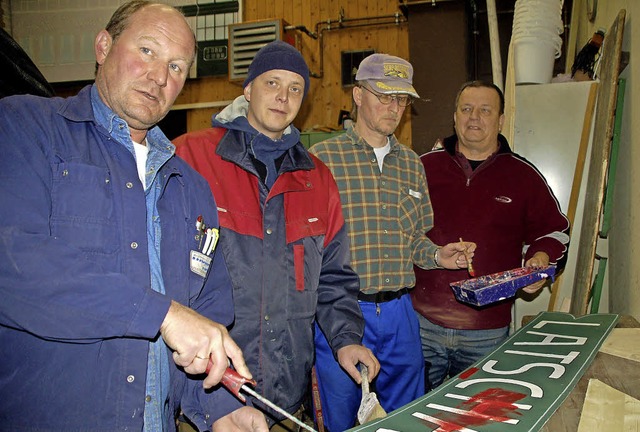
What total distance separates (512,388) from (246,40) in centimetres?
520

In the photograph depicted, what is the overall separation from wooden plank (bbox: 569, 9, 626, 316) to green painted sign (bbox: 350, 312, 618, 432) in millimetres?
588

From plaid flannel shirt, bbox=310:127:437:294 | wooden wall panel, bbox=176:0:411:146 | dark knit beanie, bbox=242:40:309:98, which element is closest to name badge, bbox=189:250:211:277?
dark knit beanie, bbox=242:40:309:98

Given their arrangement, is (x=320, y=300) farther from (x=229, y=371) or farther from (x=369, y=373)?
(x=229, y=371)

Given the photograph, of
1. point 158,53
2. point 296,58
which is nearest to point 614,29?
point 296,58

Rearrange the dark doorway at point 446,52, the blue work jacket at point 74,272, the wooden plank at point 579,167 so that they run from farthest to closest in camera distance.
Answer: the dark doorway at point 446,52, the wooden plank at point 579,167, the blue work jacket at point 74,272

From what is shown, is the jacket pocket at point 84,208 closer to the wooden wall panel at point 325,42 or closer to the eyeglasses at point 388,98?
the eyeglasses at point 388,98

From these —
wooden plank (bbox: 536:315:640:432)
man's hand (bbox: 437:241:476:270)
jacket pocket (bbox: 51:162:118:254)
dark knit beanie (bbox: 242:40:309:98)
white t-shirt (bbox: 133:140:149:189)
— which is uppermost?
dark knit beanie (bbox: 242:40:309:98)

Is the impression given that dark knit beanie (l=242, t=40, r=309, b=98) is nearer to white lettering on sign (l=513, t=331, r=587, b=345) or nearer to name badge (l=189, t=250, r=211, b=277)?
name badge (l=189, t=250, r=211, b=277)

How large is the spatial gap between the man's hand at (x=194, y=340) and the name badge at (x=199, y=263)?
268 mm

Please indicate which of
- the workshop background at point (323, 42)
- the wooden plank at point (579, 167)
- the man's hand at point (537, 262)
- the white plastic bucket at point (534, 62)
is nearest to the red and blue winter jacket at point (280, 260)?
the man's hand at point (537, 262)

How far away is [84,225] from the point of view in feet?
3.32

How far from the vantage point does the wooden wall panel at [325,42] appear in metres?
5.93

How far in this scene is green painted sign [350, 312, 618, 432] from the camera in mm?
1208

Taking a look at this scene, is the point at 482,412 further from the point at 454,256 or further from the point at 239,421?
the point at 454,256
